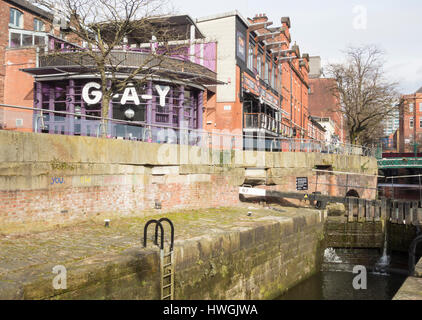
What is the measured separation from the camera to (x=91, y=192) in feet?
29.0

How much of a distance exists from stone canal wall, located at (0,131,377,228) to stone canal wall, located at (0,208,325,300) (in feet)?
2.43

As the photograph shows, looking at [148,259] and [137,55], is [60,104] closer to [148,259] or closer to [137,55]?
[137,55]

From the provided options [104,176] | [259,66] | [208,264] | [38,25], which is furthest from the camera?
[38,25]

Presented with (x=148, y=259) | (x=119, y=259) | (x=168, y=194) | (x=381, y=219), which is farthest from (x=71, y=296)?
(x=381, y=219)

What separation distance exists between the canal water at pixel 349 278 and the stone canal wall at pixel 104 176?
4123 millimetres

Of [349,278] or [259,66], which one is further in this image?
[259,66]

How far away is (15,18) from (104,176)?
23523 mm

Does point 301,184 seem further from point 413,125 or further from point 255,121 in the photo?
point 413,125

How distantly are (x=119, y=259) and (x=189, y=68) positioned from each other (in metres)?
13.8

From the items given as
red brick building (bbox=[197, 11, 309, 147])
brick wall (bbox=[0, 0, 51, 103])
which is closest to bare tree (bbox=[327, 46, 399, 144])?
red brick building (bbox=[197, 11, 309, 147])

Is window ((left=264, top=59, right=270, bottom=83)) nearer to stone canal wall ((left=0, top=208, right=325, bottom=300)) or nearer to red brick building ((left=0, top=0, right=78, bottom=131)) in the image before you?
red brick building ((left=0, top=0, right=78, bottom=131))

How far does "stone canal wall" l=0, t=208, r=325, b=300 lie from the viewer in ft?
16.5

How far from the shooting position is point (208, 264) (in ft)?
24.9

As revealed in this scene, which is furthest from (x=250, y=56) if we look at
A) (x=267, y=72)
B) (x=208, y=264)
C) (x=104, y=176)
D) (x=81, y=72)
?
(x=208, y=264)
